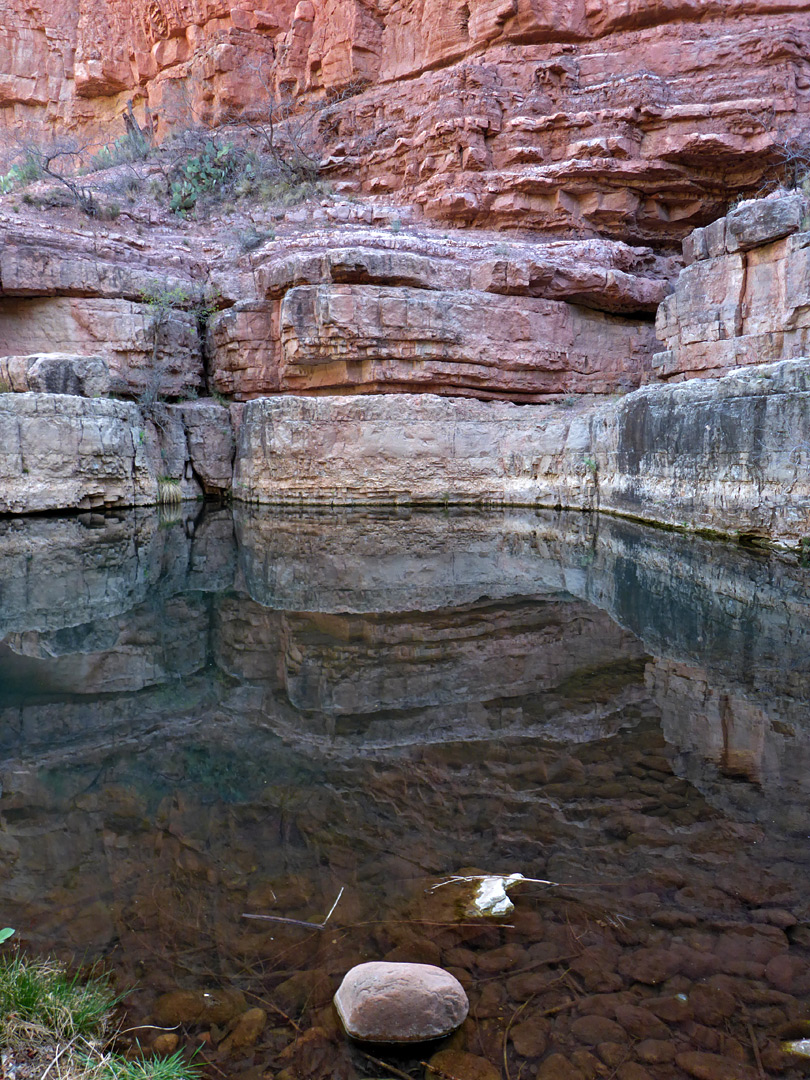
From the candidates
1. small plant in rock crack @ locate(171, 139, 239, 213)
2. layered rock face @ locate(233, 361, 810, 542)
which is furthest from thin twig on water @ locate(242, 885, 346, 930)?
small plant in rock crack @ locate(171, 139, 239, 213)

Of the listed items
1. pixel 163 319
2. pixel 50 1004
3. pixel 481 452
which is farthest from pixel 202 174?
pixel 50 1004

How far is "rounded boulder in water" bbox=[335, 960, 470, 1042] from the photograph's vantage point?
1547mm

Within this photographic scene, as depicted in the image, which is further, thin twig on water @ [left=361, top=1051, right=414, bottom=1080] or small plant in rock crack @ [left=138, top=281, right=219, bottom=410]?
small plant in rock crack @ [left=138, top=281, right=219, bottom=410]

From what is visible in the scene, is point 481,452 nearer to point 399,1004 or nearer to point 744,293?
point 744,293

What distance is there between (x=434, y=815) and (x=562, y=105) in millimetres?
17386

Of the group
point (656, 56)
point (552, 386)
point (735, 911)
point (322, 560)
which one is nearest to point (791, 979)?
point (735, 911)

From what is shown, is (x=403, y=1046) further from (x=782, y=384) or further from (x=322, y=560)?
(x=782, y=384)

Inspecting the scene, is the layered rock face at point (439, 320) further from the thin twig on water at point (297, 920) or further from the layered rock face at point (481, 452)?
the thin twig on water at point (297, 920)

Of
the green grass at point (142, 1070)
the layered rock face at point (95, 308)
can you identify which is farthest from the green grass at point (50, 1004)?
the layered rock face at point (95, 308)

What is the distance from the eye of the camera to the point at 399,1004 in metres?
1.56

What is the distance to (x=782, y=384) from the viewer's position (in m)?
7.12

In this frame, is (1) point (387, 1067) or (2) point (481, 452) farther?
(2) point (481, 452)

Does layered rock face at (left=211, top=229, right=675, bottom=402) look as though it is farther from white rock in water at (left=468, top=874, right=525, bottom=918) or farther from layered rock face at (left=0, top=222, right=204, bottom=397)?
white rock in water at (left=468, top=874, right=525, bottom=918)

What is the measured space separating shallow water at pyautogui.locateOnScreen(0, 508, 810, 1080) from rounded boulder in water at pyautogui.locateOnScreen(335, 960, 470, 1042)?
4 centimetres
